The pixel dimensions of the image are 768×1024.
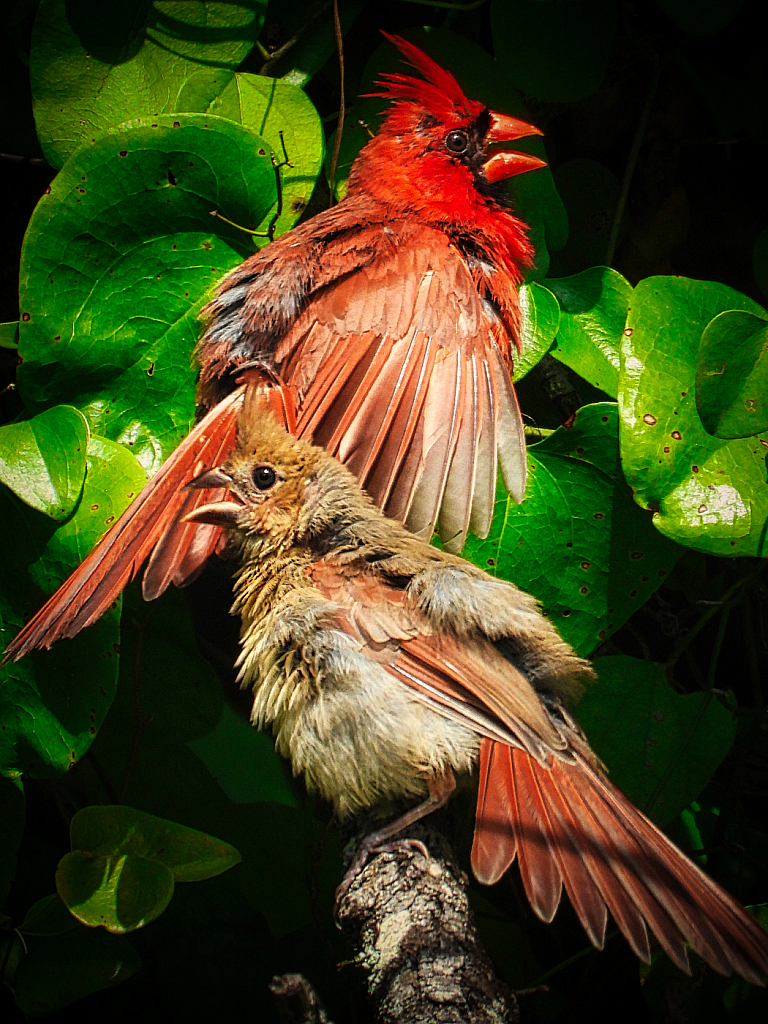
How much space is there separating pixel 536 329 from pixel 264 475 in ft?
1.71

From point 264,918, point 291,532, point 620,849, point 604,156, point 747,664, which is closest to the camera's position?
point 620,849

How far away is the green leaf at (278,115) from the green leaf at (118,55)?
3cm

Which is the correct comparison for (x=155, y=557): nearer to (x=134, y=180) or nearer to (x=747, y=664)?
(x=134, y=180)

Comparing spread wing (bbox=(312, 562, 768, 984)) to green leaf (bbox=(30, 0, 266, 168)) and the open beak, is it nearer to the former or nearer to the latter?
the open beak

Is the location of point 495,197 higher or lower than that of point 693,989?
higher

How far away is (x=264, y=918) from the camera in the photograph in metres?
1.32

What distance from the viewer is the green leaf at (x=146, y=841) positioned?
3.35 feet

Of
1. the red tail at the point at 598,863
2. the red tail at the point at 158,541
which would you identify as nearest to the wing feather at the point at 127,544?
the red tail at the point at 158,541

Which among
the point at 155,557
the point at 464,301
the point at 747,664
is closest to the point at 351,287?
the point at 464,301

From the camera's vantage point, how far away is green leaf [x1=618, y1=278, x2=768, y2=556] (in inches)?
41.1

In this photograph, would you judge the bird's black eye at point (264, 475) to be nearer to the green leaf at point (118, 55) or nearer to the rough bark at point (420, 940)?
the rough bark at point (420, 940)

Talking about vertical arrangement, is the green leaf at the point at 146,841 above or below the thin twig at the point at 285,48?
below

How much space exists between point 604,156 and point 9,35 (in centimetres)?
108

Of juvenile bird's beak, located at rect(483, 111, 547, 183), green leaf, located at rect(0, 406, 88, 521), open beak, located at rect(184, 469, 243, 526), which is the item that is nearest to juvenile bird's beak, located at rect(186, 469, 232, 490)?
open beak, located at rect(184, 469, 243, 526)
